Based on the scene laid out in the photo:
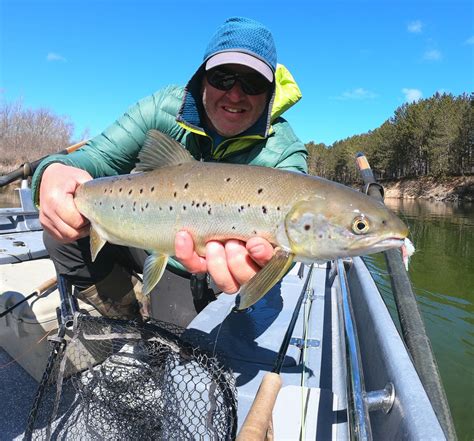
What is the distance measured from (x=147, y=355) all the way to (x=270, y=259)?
108 centimetres

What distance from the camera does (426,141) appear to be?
243 feet

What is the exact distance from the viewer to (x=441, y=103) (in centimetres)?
7669

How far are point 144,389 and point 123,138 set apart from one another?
1909mm

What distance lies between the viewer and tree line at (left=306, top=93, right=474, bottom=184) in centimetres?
6838

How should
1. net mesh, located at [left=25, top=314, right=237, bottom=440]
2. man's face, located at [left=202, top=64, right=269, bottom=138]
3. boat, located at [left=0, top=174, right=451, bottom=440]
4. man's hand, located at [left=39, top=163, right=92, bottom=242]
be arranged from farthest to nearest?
man's face, located at [left=202, top=64, right=269, bottom=138], man's hand, located at [left=39, top=163, right=92, bottom=242], net mesh, located at [left=25, top=314, right=237, bottom=440], boat, located at [left=0, top=174, right=451, bottom=440]

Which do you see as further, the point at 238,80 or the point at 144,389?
the point at 238,80

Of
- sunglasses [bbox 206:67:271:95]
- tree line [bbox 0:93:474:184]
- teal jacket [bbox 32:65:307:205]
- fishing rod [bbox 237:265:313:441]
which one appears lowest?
fishing rod [bbox 237:265:313:441]

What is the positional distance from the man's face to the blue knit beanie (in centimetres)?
20

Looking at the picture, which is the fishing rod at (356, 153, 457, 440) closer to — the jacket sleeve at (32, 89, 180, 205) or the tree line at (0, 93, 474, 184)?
the jacket sleeve at (32, 89, 180, 205)

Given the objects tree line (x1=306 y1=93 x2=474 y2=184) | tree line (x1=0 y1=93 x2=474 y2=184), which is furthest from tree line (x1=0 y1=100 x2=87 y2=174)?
tree line (x1=306 y1=93 x2=474 y2=184)

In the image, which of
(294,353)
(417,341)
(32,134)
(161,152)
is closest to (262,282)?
(294,353)

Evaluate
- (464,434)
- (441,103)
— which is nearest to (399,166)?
(441,103)

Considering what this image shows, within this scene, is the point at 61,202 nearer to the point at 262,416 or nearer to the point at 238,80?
the point at 238,80

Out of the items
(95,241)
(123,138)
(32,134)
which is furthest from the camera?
(32,134)
